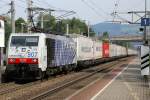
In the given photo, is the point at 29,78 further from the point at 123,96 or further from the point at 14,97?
the point at 123,96

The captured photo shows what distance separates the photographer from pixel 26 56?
24172mm

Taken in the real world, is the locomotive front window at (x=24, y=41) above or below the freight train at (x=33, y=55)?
above

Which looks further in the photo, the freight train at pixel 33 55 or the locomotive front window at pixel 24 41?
the locomotive front window at pixel 24 41

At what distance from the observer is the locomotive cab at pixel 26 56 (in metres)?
23.9

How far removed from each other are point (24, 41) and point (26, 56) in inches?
38.1

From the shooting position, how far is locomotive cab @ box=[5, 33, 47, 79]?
78.4 ft

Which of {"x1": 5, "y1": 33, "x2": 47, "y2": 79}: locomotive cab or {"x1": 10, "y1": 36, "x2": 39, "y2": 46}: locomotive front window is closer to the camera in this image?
{"x1": 5, "y1": 33, "x2": 47, "y2": 79}: locomotive cab

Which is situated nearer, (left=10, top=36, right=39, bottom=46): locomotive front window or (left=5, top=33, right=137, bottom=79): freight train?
(left=5, top=33, right=137, bottom=79): freight train

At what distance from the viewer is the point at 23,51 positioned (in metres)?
24.4

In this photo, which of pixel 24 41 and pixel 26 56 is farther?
pixel 24 41

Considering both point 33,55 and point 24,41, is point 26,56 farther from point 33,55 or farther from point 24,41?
point 24,41

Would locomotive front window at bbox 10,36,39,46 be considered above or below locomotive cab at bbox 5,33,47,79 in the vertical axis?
above


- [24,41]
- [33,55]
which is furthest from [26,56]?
[24,41]

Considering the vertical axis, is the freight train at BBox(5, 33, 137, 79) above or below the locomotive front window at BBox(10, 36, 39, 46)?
below
